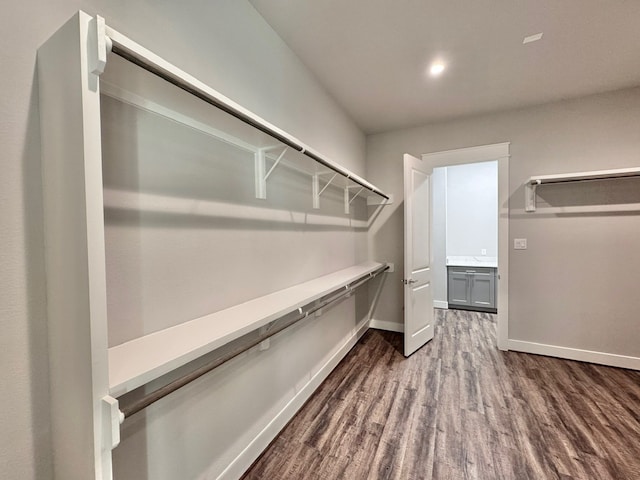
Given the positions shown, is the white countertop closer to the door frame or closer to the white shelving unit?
the door frame

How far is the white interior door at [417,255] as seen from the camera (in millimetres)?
2979

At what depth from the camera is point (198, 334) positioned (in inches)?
41.9

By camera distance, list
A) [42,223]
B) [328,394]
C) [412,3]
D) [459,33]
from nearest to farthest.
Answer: [42,223], [412,3], [459,33], [328,394]

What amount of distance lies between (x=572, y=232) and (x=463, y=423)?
2372 millimetres

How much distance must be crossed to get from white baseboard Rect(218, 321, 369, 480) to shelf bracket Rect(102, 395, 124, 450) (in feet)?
3.32

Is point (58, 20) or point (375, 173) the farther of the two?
point (375, 173)

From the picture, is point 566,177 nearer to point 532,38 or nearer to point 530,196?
point 530,196

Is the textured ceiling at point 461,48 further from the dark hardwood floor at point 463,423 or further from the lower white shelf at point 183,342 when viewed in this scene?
the dark hardwood floor at point 463,423

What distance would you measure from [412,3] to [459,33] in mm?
481

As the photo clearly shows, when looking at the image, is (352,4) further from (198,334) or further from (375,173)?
(375,173)

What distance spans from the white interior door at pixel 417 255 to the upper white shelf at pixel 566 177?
1026mm

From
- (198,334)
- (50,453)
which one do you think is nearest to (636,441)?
(198,334)

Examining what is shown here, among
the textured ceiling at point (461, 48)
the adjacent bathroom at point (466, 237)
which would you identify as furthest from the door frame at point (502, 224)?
the adjacent bathroom at point (466, 237)

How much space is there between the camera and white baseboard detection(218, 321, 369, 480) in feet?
4.88
